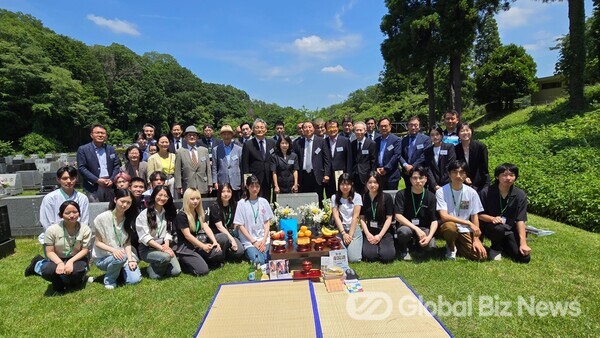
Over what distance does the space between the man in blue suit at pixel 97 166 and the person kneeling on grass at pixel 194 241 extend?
1.86 meters

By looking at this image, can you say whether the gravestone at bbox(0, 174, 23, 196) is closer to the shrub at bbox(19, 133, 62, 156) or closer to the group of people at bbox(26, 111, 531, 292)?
the group of people at bbox(26, 111, 531, 292)

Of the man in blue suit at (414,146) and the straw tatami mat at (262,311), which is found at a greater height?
the man in blue suit at (414,146)

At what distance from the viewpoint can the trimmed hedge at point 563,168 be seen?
19.3ft

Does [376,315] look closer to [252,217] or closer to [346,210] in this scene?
[346,210]

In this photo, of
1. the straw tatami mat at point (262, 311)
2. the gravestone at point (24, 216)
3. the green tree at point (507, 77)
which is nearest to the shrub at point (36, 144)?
the gravestone at point (24, 216)

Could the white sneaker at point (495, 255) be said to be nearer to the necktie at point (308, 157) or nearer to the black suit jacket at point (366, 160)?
the black suit jacket at point (366, 160)

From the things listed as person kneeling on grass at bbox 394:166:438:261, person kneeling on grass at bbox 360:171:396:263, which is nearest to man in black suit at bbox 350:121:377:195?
person kneeling on grass at bbox 360:171:396:263

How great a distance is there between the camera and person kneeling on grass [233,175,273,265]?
179 inches

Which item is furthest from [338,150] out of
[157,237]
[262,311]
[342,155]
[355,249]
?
[262,311]

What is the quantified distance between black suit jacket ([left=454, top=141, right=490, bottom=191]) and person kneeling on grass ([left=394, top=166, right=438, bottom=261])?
0.97 m

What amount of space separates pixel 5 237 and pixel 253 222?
4294 mm

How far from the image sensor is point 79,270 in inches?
149

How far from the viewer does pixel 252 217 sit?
A: 4652 mm

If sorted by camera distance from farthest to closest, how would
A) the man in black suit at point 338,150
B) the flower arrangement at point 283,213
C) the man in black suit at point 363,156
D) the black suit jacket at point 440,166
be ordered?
Answer: the man in black suit at point 338,150 → the man in black suit at point 363,156 → the flower arrangement at point 283,213 → the black suit jacket at point 440,166
